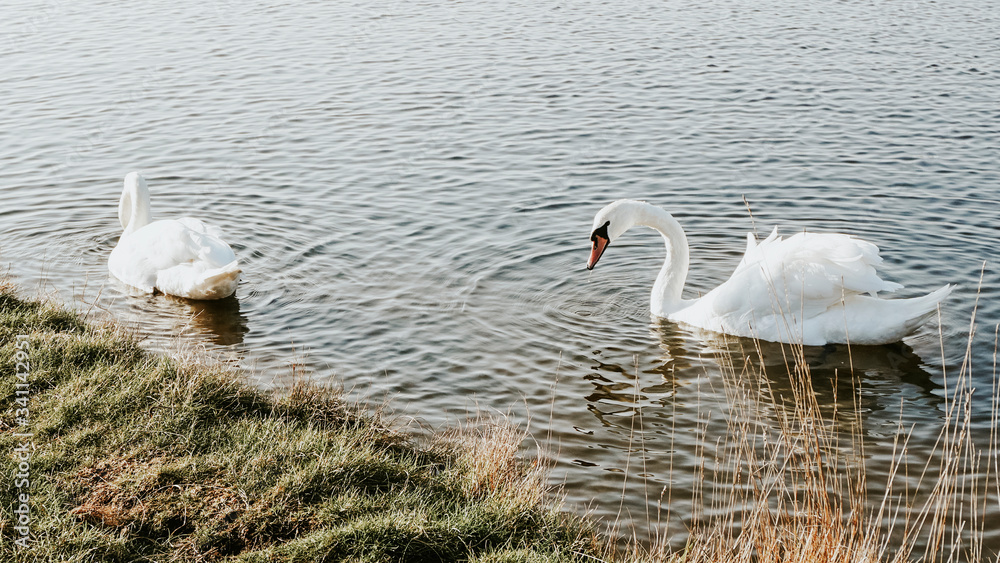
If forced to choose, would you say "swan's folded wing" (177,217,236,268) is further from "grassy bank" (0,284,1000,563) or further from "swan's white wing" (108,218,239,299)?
"grassy bank" (0,284,1000,563)

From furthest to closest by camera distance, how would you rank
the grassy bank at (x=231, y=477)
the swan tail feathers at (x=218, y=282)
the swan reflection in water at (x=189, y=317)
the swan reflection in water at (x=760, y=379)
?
1. the swan tail feathers at (x=218, y=282)
2. the swan reflection in water at (x=189, y=317)
3. the swan reflection in water at (x=760, y=379)
4. the grassy bank at (x=231, y=477)

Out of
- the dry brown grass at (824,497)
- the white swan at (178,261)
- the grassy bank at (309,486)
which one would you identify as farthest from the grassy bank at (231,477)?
the white swan at (178,261)

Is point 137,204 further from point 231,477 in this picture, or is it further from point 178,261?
point 231,477

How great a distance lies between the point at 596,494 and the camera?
6.06 m

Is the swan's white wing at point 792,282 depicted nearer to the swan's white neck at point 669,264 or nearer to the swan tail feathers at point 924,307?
the swan tail feathers at point 924,307

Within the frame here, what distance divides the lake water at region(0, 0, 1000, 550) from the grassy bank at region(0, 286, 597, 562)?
38.8 inches

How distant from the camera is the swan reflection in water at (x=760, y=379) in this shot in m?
7.18

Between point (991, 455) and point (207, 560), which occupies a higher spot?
point (207, 560)

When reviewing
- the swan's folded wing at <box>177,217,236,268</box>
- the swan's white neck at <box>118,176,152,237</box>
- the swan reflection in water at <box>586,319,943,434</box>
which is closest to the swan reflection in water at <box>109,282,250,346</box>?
the swan's folded wing at <box>177,217,236,268</box>

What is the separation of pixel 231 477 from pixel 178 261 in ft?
15.8

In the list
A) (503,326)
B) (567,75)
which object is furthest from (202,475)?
(567,75)

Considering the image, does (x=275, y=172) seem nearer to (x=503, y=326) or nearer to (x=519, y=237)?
(x=519, y=237)

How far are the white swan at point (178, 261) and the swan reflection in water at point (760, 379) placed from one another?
3.75 metres

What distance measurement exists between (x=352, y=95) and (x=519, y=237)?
779 cm
